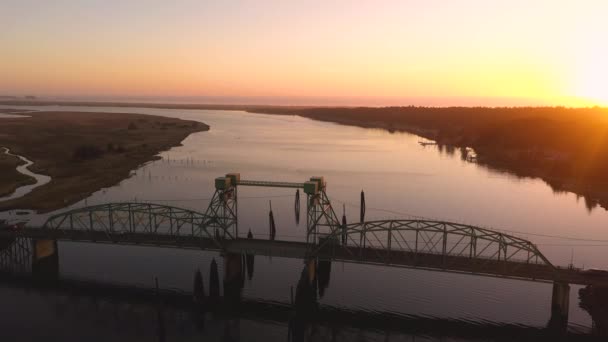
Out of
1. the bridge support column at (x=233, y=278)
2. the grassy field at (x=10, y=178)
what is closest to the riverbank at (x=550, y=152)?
the bridge support column at (x=233, y=278)

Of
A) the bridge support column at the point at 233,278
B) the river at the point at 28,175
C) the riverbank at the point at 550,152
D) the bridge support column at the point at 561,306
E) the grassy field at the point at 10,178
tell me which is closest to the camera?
the bridge support column at the point at 561,306

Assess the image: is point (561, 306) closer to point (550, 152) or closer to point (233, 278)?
point (233, 278)

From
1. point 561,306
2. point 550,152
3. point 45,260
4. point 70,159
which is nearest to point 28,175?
point 70,159

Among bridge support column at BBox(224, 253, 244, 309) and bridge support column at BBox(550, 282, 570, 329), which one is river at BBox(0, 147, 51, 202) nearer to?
bridge support column at BBox(224, 253, 244, 309)

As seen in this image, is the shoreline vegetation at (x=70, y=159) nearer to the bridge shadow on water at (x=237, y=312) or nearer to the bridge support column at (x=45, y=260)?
the bridge support column at (x=45, y=260)

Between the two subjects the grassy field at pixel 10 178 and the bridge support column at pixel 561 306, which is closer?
the bridge support column at pixel 561 306

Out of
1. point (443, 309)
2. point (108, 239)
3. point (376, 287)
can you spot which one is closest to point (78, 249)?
point (108, 239)
